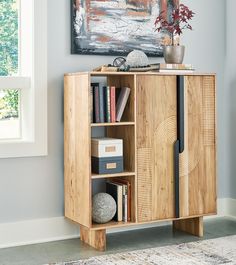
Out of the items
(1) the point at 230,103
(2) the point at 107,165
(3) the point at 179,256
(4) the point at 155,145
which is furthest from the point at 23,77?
(1) the point at 230,103

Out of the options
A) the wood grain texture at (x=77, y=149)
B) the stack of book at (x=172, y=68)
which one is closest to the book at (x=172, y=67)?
the stack of book at (x=172, y=68)

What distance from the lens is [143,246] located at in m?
3.62

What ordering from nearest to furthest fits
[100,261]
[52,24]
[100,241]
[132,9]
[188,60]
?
1. [100,261]
2. [100,241]
3. [52,24]
4. [132,9]
5. [188,60]

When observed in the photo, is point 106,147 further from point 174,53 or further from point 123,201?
point 174,53

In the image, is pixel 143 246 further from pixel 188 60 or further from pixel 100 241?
pixel 188 60

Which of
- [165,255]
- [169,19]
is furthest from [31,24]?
[165,255]

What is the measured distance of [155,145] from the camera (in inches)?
144

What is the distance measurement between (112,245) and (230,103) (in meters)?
1.61

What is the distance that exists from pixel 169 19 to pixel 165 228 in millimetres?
1567

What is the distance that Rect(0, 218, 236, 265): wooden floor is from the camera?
3.37 meters

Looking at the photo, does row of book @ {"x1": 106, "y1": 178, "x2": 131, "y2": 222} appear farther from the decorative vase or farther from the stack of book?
the decorative vase

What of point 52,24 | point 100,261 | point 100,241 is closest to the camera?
point 100,261

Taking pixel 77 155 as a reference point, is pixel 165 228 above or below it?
below

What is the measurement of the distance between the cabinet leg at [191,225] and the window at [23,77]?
114 cm
